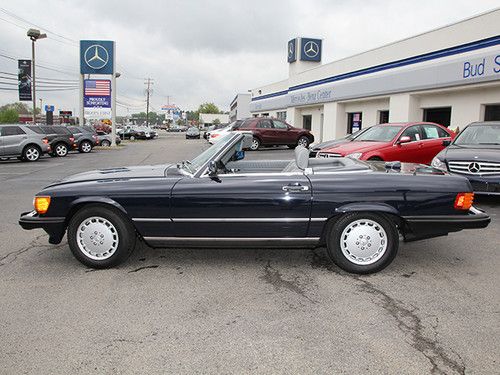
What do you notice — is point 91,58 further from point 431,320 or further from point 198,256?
point 431,320

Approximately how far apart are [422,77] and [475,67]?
3042 mm

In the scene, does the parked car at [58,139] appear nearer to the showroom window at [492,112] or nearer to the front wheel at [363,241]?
the showroom window at [492,112]

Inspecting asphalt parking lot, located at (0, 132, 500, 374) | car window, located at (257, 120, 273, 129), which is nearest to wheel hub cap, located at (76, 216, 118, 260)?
asphalt parking lot, located at (0, 132, 500, 374)

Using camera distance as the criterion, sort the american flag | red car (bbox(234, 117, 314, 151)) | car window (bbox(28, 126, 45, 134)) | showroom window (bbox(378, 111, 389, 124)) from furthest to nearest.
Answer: the american flag < showroom window (bbox(378, 111, 389, 124)) < red car (bbox(234, 117, 314, 151)) < car window (bbox(28, 126, 45, 134))

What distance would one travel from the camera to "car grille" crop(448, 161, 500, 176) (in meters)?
7.36

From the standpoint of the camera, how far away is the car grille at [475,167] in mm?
7359

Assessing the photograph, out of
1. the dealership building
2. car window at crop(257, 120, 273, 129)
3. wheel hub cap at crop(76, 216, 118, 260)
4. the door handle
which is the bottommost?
wheel hub cap at crop(76, 216, 118, 260)

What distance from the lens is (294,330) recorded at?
3232 mm

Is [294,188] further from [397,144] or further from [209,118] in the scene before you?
[209,118]

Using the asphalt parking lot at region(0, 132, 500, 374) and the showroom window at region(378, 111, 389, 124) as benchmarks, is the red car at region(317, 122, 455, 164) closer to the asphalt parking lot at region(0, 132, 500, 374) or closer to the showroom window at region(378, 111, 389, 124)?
the asphalt parking lot at region(0, 132, 500, 374)

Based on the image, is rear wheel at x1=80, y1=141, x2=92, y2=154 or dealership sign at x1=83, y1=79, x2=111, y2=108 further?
dealership sign at x1=83, y1=79, x2=111, y2=108

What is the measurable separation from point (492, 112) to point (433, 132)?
22.6ft

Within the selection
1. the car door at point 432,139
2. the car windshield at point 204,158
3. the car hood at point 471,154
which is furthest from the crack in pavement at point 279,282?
the car door at point 432,139

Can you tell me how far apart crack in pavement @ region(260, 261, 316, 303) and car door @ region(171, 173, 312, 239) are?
0.39 meters
